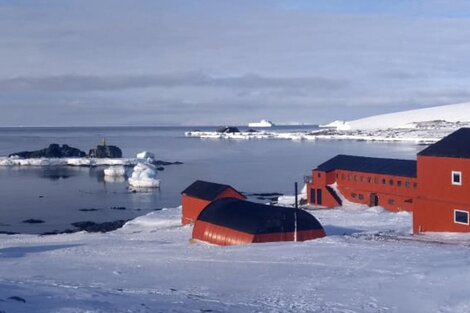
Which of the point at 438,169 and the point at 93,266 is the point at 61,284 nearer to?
the point at 93,266

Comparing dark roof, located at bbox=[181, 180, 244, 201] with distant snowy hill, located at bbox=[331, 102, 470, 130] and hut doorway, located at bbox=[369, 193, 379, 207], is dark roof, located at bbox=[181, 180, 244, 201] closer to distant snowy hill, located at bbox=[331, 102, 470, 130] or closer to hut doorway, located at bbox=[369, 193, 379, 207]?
hut doorway, located at bbox=[369, 193, 379, 207]

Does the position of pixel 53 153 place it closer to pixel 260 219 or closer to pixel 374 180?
pixel 374 180

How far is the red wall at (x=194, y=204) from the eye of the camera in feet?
88.8

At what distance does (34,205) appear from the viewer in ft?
124

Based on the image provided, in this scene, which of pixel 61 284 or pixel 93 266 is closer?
pixel 61 284

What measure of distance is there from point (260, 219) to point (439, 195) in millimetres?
5588

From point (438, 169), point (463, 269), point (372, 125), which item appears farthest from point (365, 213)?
point (372, 125)

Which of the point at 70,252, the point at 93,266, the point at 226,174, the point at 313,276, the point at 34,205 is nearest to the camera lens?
the point at 313,276

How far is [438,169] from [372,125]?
157 meters

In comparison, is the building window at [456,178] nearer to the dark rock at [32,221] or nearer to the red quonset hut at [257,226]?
the red quonset hut at [257,226]

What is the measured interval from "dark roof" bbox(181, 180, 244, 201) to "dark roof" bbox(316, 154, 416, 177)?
7614 millimetres

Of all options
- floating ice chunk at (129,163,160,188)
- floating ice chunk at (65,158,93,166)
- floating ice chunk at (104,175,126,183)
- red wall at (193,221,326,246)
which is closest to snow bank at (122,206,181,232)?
red wall at (193,221,326,246)

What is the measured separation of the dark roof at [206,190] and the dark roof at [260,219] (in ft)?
17.2

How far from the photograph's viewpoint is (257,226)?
19.5 meters
